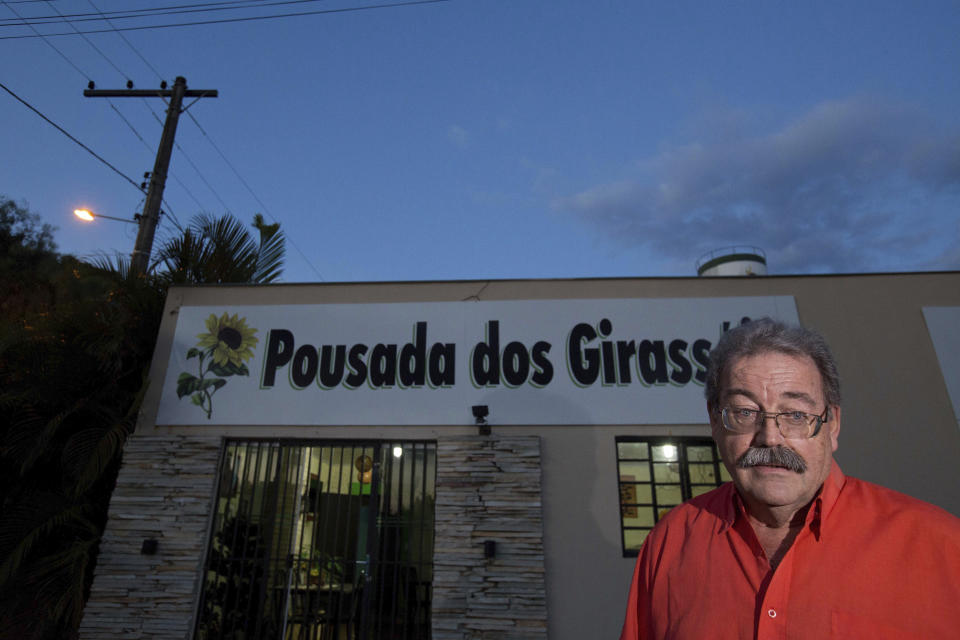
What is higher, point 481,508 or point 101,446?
point 101,446

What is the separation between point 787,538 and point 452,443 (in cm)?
432

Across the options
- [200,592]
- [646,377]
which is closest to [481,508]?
[646,377]

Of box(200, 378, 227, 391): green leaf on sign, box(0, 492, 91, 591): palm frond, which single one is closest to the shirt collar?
box(200, 378, 227, 391): green leaf on sign

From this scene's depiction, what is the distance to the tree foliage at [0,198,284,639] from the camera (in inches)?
211

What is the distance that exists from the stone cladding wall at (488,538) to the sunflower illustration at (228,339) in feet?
7.95

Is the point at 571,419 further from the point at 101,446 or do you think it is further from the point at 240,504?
the point at 101,446

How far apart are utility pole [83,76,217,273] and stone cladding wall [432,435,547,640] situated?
513 cm

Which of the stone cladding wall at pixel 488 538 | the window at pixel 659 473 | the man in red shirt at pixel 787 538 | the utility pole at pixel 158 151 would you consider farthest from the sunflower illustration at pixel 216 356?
the man in red shirt at pixel 787 538

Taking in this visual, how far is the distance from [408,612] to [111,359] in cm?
430

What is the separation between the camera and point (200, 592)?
5.32 meters

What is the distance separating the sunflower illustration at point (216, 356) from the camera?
593 cm

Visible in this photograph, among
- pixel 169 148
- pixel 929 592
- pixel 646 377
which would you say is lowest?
pixel 929 592

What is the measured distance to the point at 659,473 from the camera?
550cm

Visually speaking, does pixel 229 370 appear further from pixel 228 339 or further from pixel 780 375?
pixel 780 375
